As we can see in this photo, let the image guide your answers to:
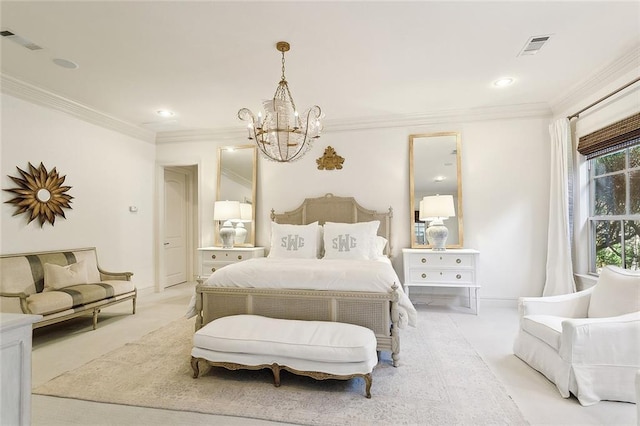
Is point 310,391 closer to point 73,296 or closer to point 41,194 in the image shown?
point 73,296

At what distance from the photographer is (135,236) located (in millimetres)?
5160

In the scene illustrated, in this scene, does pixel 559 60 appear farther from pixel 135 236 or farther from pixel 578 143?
pixel 135 236

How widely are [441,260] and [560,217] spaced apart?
150 cm

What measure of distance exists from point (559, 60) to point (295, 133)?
2.71 m

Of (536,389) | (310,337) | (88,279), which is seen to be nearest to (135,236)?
(88,279)

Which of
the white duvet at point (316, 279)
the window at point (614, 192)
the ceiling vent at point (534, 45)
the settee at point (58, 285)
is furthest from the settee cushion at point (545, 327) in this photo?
the settee at point (58, 285)

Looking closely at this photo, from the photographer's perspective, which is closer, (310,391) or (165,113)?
(310,391)

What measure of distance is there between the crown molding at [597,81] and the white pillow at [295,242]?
11.5 ft

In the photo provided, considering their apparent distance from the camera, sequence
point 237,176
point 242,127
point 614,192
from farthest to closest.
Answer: point 237,176 < point 242,127 < point 614,192

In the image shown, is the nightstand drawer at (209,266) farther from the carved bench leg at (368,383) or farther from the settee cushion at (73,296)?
the carved bench leg at (368,383)

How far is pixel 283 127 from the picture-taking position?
2748 mm

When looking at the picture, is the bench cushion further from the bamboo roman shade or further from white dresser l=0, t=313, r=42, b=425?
the bamboo roman shade

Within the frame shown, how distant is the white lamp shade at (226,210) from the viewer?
4.91m

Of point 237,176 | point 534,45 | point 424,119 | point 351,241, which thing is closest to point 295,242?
point 351,241
